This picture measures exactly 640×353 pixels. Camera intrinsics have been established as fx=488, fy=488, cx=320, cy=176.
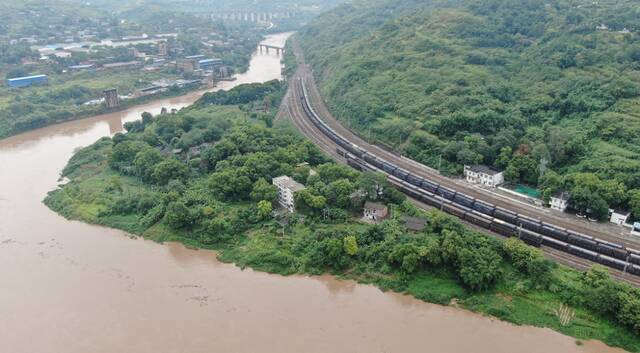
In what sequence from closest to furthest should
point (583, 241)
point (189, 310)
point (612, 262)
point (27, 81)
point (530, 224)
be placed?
point (189, 310) → point (612, 262) → point (583, 241) → point (530, 224) → point (27, 81)

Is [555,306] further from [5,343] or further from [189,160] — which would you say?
[189,160]

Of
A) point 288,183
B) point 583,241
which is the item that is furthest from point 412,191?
point 583,241

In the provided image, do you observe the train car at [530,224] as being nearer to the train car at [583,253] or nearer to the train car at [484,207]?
the train car at [484,207]

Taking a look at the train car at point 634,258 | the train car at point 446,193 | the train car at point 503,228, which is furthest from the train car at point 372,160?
Answer: the train car at point 634,258

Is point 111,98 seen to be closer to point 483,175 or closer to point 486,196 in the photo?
point 483,175

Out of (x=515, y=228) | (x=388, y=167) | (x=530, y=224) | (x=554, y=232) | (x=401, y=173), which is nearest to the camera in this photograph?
(x=554, y=232)

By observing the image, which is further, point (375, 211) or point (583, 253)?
point (375, 211)

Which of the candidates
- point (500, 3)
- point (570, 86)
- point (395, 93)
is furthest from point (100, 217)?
point (500, 3)
